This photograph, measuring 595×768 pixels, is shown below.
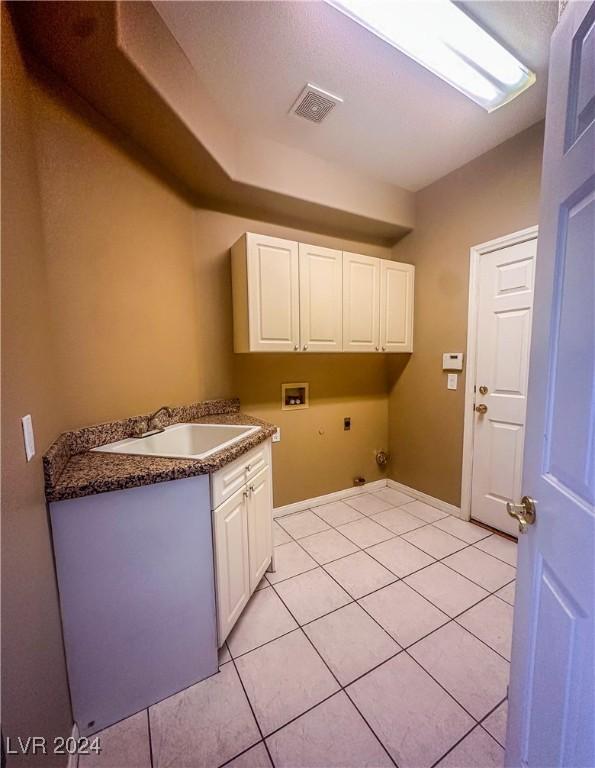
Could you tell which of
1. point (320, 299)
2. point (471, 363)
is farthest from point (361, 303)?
point (471, 363)

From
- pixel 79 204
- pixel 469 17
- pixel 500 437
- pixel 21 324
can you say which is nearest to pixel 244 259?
pixel 79 204

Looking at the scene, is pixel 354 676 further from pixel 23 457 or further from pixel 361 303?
pixel 361 303

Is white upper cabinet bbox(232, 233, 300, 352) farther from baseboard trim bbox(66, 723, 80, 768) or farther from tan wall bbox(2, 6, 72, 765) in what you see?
baseboard trim bbox(66, 723, 80, 768)

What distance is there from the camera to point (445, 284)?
7.85 feet

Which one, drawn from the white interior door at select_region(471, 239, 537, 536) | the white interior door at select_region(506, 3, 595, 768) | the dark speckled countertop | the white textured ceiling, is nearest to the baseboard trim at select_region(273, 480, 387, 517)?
the white interior door at select_region(471, 239, 537, 536)

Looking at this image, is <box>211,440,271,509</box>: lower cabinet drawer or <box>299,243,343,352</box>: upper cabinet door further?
<box>299,243,343,352</box>: upper cabinet door

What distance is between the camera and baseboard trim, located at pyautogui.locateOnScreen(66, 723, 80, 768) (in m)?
0.94

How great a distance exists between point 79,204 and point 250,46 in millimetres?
1048

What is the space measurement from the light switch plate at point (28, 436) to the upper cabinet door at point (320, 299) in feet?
5.04

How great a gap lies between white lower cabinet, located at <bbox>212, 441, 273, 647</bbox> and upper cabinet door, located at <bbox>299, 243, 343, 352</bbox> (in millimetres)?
895

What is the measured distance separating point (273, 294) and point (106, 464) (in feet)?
4.46

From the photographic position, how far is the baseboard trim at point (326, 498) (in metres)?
2.49

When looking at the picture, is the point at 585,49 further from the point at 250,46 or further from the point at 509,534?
the point at 509,534

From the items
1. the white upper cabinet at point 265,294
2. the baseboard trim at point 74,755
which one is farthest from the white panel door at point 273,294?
the baseboard trim at point 74,755
